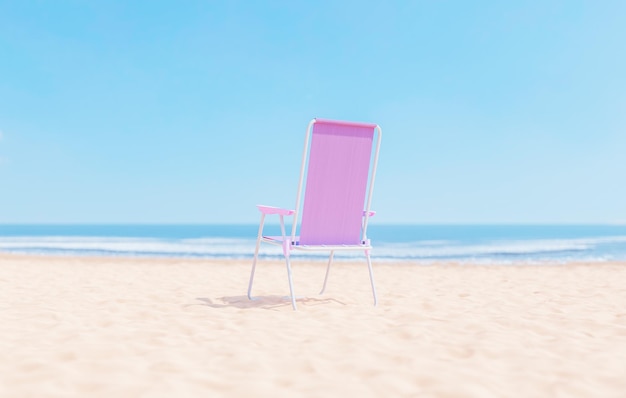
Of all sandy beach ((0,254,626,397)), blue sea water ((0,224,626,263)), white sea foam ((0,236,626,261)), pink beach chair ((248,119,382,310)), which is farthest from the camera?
white sea foam ((0,236,626,261))

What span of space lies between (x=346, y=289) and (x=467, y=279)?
209 cm

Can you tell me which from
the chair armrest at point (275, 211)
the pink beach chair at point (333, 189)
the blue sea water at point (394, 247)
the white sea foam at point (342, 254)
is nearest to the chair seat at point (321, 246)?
the pink beach chair at point (333, 189)

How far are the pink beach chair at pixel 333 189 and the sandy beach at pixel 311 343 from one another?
0.55m

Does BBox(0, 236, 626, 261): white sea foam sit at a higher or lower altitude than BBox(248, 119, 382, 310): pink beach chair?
lower

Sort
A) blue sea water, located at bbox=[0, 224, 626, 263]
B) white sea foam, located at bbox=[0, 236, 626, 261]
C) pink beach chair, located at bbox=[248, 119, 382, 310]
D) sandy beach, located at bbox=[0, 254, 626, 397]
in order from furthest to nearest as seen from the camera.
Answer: white sea foam, located at bbox=[0, 236, 626, 261]
blue sea water, located at bbox=[0, 224, 626, 263]
pink beach chair, located at bbox=[248, 119, 382, 310]
sandy beach, located at bbox=[0, 254, 626, 397]

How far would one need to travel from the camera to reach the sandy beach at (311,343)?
1.92 m

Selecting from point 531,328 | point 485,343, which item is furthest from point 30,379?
point 531,328

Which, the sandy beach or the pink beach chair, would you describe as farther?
the pink beach chair

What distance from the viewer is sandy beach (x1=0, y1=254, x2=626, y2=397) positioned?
1.92 metres

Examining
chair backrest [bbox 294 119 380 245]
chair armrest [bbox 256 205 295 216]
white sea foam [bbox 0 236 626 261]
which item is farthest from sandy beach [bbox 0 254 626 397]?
white sea foam [bbox 0 236 626 261]

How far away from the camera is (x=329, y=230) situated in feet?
12.7

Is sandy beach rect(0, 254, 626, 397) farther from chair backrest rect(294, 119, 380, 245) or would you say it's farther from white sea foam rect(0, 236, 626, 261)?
white sea foam rect(0, 236, 626, 261)

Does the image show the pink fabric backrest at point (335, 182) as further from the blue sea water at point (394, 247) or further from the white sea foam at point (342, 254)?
the blue sea water at point (394, 247)

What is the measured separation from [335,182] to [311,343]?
1.53 meters
